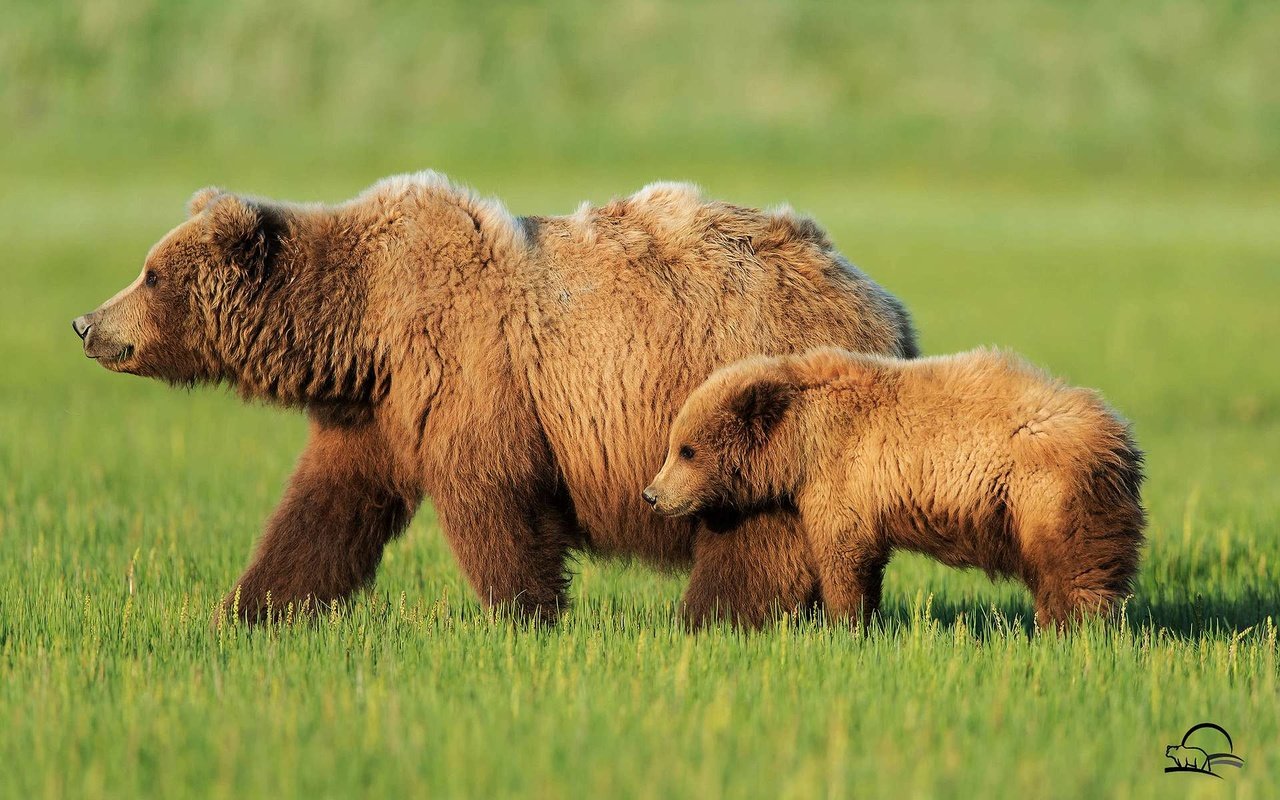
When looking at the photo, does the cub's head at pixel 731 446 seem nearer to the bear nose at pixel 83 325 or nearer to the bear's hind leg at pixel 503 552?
the bear's hind leg at pixel 503 552

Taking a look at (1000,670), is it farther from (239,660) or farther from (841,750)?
(239,660)

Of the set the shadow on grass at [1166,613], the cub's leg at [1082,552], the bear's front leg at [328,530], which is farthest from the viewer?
the shadow on grass at [1166,613]

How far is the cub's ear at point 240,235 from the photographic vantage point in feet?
24.0

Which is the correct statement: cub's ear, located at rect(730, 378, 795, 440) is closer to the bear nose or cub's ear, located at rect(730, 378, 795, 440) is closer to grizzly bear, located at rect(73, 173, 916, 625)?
grizzly bear, located at rect(73, 173, 916, 625)

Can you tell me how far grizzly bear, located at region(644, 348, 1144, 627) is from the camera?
21.3ft

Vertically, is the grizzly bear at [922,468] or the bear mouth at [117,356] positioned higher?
the bear mouth at [117,356]

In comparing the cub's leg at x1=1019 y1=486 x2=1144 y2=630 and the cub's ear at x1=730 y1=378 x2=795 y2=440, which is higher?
the cub's ear at x1=730 y1=378 x2=795 y2=440

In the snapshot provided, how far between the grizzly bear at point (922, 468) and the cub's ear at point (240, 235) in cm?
209

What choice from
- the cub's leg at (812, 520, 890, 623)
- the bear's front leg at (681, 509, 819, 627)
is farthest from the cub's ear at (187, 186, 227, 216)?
the cub's leg at (812, 520, 890, 623)

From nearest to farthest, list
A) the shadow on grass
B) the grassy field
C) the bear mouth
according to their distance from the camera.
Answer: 1. the grassy field
2. the bear mouth
3. the shadow on grass

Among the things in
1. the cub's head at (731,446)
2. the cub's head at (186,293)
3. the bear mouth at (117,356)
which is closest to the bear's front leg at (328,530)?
the cub's head at (186,293)

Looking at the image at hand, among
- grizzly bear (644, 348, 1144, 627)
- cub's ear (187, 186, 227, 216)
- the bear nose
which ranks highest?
cub's ear (187, 186, 227, 216)

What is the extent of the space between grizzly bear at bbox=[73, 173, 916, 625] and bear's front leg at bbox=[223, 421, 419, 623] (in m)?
0.01

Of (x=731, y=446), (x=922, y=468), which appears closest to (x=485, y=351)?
(x=731, y=446)
